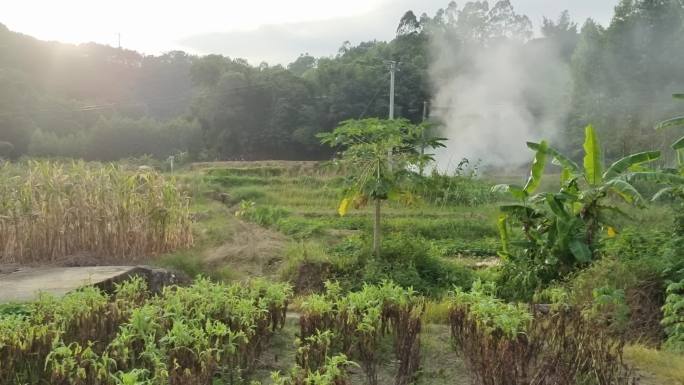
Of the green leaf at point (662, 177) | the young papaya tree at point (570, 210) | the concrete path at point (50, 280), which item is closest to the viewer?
the concrete path at point (50, 280)

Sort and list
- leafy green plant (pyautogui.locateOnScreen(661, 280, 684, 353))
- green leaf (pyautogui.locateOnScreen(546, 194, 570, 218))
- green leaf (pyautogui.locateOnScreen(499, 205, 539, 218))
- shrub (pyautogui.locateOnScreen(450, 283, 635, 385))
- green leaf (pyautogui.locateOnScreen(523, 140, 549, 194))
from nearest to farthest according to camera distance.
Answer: shrub (pyautogui.locateOnScreen(450, 283, 635, 385)) < leafy green plant (pyautogui.locateOnScreen(661, 280, 684, 353)) < green leaf (pyautogui.locateOnScreen(546, 194, 570, 218)) < green leaf (pyautogui.locateOnScreen(499, 205, 539, 218)) < green leaf (pyautogui.locateOnScreen(523, 140, 549, 194))

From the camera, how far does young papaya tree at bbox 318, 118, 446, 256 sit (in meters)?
8.84

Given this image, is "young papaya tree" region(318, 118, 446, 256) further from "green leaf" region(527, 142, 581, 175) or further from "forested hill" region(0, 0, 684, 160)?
"forested hill" region(0, 0, 684, 160)

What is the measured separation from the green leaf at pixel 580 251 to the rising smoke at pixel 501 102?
2783cm

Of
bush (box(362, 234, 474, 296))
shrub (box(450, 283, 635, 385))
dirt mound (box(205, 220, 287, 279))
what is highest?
shrub (box(450, 283, 635, 385))

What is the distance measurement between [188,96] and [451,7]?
26.5 m

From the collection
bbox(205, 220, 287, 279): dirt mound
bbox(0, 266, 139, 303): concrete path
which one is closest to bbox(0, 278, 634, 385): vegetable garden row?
bbox(0, 266, 139, 303): concrete path

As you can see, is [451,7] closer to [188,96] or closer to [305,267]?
[188,96]

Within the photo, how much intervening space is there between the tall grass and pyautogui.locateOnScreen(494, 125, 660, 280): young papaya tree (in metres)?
5.59

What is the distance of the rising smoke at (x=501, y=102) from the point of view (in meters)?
37.2

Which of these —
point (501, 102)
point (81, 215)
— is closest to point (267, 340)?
point (81, 215)

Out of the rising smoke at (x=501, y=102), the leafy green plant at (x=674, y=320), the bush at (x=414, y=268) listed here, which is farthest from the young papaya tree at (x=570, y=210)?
the rising smoke at (x=501, y=102)

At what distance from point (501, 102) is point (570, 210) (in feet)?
104

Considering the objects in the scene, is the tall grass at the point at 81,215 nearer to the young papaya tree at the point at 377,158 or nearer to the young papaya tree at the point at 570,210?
the young papaya tree at the point at 377,158
